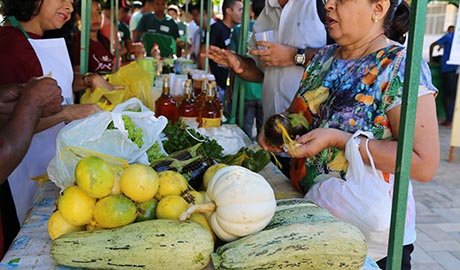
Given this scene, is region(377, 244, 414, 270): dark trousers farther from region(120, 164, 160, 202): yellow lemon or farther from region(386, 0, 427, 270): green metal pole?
region(120, 164, 160, 202): yellow lemon

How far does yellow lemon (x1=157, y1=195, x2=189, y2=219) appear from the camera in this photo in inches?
50.1

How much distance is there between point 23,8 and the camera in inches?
94.3

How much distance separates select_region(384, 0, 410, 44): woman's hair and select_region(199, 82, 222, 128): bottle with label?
42.9 inches

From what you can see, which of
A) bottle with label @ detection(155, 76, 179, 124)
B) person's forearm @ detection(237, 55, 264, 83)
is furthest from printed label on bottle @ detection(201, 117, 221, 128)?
person's forearm @ detection(237, 55, 264, 83)

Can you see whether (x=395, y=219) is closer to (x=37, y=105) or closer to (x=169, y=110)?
(x=37, y=105)

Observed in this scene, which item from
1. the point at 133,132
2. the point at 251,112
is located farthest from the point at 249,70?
the point at 251,112

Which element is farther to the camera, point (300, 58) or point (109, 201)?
point (300, 58)

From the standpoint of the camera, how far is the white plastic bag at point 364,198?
5.24 ft

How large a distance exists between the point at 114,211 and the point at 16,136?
51 cm

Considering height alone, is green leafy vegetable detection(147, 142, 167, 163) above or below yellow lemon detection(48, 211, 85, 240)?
above

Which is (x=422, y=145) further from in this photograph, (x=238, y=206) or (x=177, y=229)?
(x=177, y=229)

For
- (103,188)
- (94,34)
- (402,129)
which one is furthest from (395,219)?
(94,34)

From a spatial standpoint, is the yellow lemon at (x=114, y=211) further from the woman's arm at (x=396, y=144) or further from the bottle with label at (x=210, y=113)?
the bottle with label at (x=210, y=113)

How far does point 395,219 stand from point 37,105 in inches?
51.1
